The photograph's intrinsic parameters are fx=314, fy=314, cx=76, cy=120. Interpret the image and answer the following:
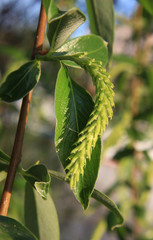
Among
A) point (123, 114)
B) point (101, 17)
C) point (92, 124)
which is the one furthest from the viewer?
point (123, 114)

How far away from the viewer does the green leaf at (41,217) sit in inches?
11.8

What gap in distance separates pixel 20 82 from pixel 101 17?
0.50 ft

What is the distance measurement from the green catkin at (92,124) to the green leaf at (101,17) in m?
0.13

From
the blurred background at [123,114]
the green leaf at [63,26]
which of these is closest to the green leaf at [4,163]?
the green leaf at [63,26]

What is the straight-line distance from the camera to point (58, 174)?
0.27m

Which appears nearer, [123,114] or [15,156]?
[15,156]

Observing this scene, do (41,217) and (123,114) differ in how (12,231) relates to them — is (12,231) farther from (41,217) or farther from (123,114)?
(123,114)

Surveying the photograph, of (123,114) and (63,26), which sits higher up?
(63,26)

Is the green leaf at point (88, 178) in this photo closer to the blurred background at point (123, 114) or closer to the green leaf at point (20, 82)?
the green leaf at point (20, 82)

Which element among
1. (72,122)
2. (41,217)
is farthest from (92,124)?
(41,217)

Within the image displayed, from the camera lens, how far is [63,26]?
0.25 metres

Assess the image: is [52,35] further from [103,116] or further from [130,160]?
[130,160]

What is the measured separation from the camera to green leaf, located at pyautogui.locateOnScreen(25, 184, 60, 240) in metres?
0.30

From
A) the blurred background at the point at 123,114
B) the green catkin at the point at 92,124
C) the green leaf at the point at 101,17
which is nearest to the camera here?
the green catkin at the point at 92,124
